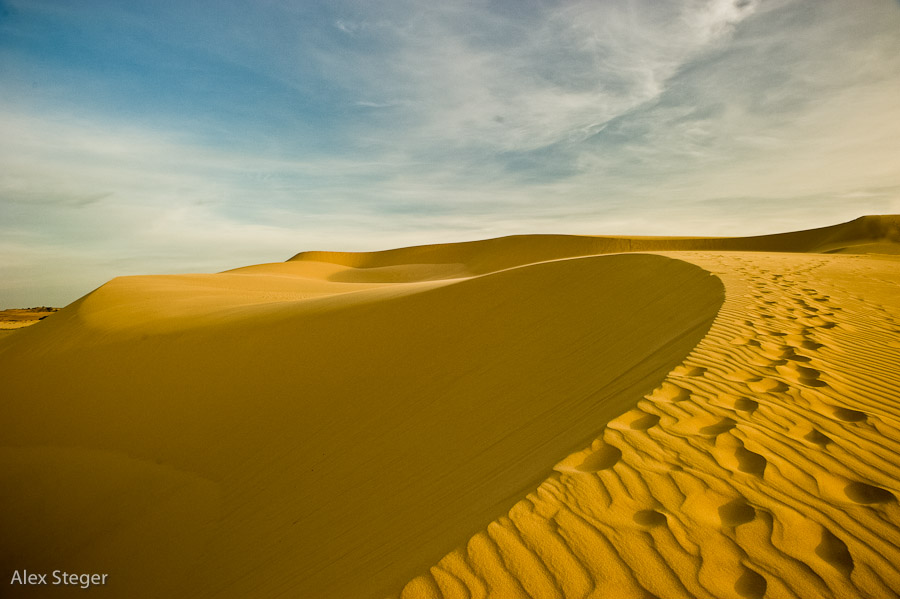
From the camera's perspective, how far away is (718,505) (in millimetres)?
2279

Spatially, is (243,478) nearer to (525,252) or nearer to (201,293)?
(201,293)

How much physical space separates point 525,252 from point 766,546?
177 ft

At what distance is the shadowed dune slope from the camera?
43219mm

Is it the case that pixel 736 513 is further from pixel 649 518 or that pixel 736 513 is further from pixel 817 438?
pixel 817 438

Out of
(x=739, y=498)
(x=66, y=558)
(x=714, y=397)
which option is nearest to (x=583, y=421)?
(x=714, y=397)

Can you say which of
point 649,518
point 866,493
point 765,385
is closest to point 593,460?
point 649,518

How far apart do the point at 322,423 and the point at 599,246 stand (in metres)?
49.6

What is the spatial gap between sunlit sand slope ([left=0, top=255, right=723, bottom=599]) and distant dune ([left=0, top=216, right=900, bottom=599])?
0.04 meters

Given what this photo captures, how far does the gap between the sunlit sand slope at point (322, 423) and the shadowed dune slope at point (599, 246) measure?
35981mm

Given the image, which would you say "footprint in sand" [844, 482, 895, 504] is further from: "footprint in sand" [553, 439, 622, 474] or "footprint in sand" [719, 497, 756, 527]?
"footprint in sand" [553, 439, 622, 474]

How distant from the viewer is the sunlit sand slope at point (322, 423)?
11.5 feet

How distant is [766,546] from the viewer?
2.02 meters

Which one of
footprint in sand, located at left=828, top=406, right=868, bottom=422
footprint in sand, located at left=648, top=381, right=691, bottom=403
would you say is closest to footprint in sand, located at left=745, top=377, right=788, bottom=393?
footprint in sand, located at left=828, top=406, right=868, bottom=422

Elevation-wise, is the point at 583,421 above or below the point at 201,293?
below
